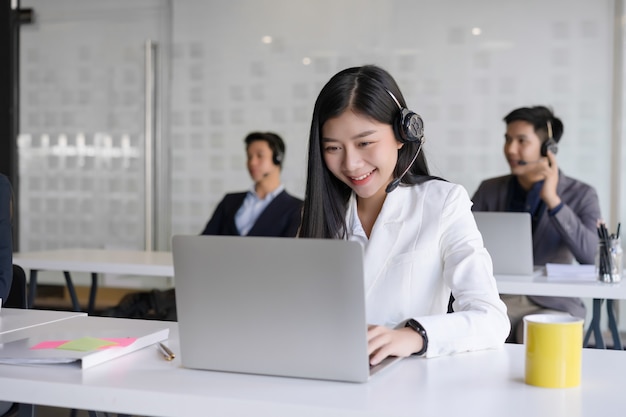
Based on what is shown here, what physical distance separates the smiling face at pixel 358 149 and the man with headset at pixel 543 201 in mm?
1743

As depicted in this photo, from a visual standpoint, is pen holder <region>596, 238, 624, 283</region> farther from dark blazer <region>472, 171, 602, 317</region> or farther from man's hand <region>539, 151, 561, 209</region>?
man's hand <region>539, 151, 561, 209</region>

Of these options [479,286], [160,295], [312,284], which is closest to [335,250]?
[312,284]

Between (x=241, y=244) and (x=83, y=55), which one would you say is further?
(x=83, y=55)

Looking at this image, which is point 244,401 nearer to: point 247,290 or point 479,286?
point 247,290

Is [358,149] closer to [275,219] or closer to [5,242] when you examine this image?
[5,242]

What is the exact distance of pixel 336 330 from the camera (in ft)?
4.24

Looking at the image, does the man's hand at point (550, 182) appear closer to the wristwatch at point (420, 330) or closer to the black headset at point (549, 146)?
the black headset at point (549, 146)

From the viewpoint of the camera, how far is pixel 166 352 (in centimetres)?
156

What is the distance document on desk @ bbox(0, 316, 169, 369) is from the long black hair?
1.45 ft

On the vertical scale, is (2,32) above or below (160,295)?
above

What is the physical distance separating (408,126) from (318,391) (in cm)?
76

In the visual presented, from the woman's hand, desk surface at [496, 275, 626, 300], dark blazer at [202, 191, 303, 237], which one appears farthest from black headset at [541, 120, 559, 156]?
the woman's hand

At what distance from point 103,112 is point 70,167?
518 millimetres

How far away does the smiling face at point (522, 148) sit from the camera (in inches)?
150
